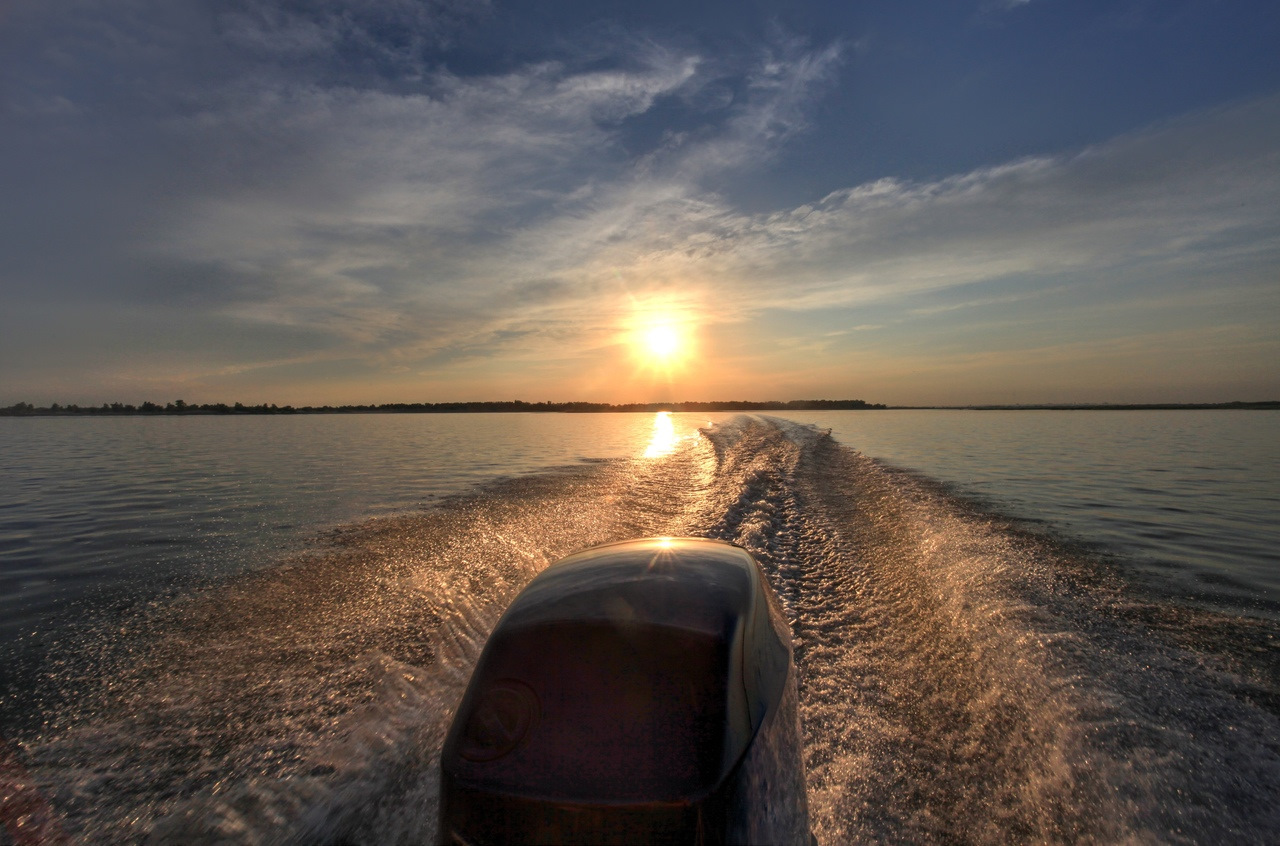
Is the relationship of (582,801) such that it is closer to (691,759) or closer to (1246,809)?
(691,759)

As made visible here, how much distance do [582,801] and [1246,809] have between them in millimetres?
3029

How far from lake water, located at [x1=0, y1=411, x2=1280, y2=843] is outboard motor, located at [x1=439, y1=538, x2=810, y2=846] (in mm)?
1160

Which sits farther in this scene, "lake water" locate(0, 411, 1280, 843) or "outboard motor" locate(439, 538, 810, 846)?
"lake water" locate(0, 411, 1280, 843)

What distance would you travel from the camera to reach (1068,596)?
17.3 ft

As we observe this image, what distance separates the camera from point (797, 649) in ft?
14.4

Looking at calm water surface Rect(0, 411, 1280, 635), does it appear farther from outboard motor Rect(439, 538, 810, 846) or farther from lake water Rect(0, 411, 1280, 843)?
outboard motor Rect(439, 538, 810, 846)

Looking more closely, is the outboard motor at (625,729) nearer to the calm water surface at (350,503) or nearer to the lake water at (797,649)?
the lake water at (797,649)

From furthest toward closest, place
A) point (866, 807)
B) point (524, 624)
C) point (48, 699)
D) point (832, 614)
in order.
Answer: point (832, 614), point (48, 699), point (866, 807), point (524, 624)

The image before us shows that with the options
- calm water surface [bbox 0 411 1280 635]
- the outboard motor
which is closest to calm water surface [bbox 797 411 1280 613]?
calm water surface [bbox 0 411 1280 635]

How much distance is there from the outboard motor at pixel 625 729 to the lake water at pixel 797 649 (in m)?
1.16

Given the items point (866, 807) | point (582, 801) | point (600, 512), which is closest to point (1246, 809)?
point (866, 807)

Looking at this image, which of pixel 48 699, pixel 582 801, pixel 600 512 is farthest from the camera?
pixel 600 512

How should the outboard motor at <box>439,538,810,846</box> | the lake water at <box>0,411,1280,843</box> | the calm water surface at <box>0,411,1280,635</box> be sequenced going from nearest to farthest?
the outboard motor at <box>439,538,810,846</box> < the lake water at <box>0,411,1280,843</box> < the calm water surface at <box>0,411,1280,635</box>

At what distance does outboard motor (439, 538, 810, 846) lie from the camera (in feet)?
5.12
